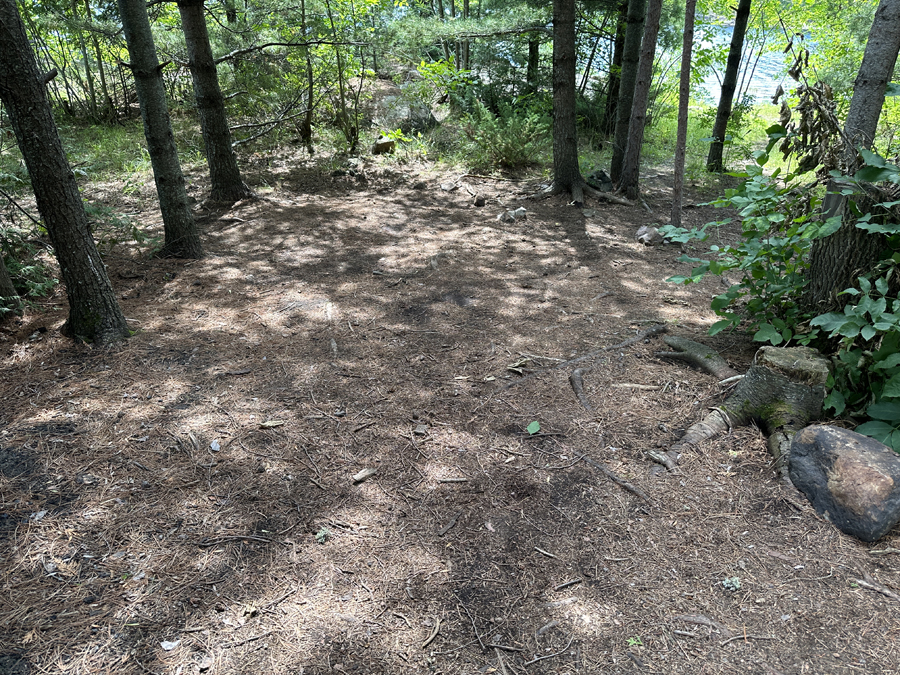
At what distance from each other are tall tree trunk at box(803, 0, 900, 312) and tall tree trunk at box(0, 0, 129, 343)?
474cm

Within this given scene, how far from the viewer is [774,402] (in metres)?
2.84

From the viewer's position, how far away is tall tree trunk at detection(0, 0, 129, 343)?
120 inches

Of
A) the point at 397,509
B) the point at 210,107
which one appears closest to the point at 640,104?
the point at 210,107

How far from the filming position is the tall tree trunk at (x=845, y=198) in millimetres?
2857

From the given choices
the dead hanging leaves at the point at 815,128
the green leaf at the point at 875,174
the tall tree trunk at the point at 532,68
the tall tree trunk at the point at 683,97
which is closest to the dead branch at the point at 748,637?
the green leaf at the point at 875,174

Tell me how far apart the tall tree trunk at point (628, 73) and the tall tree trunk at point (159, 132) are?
6.40 meters

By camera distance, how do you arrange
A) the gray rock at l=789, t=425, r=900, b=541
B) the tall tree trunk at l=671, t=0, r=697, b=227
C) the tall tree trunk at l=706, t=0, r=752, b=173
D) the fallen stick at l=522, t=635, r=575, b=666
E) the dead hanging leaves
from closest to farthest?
the fallen stick at l=522, t=635, r=575, b=666 → the gray rock at l=789, t=425, r=900, b=541 → the dead hanging leaves → the tall tree trunk at l=671, t=0, r=697, b=227 → the tall tree trunk at l=706, t=0, r=752, b=173

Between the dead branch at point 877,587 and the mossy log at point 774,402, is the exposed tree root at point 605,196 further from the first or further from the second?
the dead branch at point 877,587

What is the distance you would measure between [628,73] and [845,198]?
19.9 feet

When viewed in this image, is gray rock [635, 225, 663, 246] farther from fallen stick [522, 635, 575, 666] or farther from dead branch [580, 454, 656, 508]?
fallen stick [522, 635, 575, 666]

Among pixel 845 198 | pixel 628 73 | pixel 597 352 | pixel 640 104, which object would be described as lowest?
pixel 597 352

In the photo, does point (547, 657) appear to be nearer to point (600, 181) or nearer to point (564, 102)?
point (564, 102)

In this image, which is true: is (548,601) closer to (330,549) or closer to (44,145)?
(330,549)

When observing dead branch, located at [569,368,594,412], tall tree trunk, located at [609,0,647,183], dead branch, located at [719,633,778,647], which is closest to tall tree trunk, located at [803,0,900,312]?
dead branch, located at [569,368,594,412]
